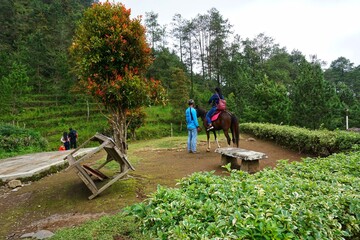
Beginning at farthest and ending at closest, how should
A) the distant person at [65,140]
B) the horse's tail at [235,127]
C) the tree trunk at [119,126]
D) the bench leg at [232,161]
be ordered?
the distant person at [65,140]
the horse's tail at [235,127]
the bench leg at [232,161]
the tree trunk at [119,126]

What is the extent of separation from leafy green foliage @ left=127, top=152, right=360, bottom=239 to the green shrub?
12544 mm

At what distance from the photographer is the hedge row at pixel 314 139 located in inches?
340

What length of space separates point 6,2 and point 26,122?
27.5 metres

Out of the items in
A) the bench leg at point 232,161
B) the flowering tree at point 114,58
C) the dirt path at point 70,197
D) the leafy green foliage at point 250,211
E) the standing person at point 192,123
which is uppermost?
the flowering tree at point 114,58

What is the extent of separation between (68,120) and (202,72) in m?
26.1

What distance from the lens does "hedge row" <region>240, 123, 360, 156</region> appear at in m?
8.62

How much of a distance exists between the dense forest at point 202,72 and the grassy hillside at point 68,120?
91 cm

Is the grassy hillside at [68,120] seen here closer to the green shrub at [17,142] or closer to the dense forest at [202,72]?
the dense forest at [202,72]

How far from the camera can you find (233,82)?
38062mm

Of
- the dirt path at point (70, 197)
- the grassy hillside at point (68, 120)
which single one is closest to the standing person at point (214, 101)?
the dirt path at point (70, 197)

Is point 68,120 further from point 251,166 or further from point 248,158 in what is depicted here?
point 248,158

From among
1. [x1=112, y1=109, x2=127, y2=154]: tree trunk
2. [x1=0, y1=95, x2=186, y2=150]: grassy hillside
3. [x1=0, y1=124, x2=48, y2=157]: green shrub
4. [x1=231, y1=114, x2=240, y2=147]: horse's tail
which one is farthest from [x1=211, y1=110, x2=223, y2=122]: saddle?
[x1=0, y1=95, x2=186, y2=150]: grassy hillside

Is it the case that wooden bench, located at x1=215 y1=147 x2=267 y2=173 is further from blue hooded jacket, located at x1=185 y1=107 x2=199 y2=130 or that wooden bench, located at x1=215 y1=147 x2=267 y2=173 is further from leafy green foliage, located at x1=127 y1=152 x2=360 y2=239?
leafy green foliage, located at x1=127 y1=152 x2=360 y2=239

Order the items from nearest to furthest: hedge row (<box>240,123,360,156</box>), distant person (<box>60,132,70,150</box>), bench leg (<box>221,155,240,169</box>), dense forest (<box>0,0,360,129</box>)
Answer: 1. bench leg (<box>221,155,240,169</box>)
2. hedge row (<box>240,123,360,156</box>)
3. distant person (<box>60,132,70,150</box>)
4. dense forest (<box>0,0,360,129</box>)
